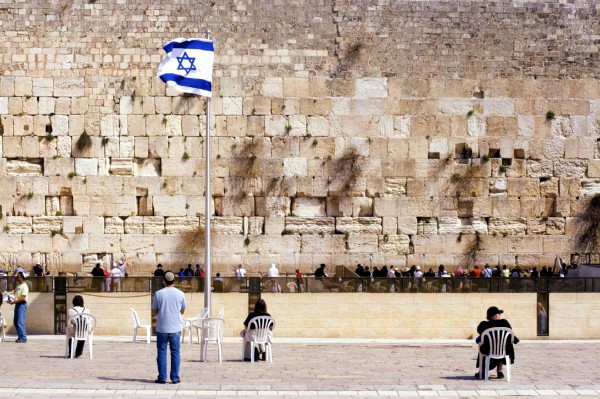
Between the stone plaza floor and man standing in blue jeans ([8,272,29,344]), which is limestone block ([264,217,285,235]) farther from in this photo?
man standing in blue jeans ([8,272,29,344])

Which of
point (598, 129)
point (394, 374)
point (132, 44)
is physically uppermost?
point (132, 44)

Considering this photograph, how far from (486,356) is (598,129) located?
1447 centimetres

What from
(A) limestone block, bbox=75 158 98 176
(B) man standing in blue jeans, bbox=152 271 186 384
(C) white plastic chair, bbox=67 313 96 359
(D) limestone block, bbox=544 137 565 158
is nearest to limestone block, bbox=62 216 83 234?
(A) limestone block, bbox=75 158 98 176

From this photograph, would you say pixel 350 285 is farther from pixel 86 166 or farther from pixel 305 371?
pixel 86 166

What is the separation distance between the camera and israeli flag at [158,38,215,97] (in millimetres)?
19953

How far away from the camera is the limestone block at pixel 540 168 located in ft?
89.4

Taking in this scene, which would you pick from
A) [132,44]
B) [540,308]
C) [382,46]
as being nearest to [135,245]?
[132,44]

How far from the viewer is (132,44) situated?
87.8 feet

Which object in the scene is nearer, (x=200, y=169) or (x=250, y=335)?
(x=250, y=335)

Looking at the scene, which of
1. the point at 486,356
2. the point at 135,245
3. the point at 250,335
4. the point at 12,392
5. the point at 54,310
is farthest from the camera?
the point at 135,245

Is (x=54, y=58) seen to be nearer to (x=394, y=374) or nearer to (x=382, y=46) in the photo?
(x=382, y=46)

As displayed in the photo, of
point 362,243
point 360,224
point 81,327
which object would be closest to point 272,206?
point 360,224

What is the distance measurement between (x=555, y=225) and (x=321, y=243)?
557 centimetres

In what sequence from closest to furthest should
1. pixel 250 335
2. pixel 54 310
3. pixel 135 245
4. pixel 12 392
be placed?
1. pixel 12 392
2. pixel 250 335
3. pixel 54 310
4. pixel 135 245
